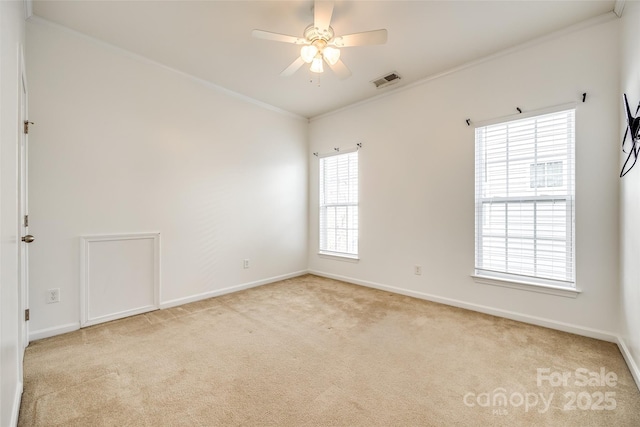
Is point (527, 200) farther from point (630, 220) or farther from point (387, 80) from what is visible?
point (387, 80)

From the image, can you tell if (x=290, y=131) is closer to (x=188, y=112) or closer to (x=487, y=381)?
(x=188, y=112)

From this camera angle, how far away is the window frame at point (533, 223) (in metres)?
2.56

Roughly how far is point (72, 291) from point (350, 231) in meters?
3.42

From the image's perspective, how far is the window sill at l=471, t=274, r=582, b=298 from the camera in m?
2.55

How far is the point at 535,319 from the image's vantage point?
8.95 feet

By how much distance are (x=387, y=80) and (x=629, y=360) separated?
3441 mm

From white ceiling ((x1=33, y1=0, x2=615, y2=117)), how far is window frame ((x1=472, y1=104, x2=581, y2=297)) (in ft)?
2.52

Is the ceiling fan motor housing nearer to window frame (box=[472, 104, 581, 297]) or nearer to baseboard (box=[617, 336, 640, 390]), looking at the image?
window frame (box=[472, 104, 581, 297])

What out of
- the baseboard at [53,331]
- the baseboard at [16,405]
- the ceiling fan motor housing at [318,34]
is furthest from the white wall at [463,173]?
the baseboard at [16,405]

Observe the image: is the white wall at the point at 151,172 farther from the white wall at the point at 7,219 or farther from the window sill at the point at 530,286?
the window sill at the point at 530,286

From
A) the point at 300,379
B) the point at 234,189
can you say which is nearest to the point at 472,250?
the point at 300,379

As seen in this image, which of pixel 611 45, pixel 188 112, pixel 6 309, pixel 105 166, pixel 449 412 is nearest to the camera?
pixel 6 309

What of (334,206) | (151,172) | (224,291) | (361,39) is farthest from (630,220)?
(151,172)

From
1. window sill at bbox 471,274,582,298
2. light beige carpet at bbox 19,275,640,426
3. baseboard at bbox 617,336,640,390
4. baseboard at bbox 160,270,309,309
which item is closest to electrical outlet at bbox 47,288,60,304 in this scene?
light beige carpet at bbox 19,275,640,426
